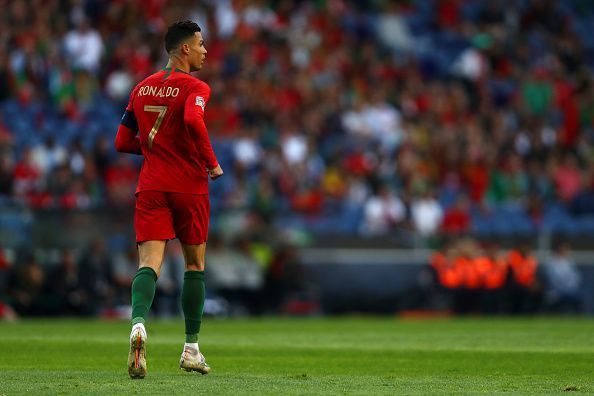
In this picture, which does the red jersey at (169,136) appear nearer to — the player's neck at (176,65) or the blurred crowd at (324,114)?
the player's neck at (176,65)

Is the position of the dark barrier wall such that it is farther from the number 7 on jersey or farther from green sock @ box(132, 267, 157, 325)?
green sock @ box(132, 267, 157, 325)

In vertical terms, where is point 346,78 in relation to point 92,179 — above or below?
above

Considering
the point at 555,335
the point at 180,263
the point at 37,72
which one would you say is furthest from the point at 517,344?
the point at 37,72

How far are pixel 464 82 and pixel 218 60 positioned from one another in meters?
5.60

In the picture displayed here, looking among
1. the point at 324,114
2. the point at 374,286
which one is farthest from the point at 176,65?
the point at 324,114

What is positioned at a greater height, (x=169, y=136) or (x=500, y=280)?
(x=169, y=136)

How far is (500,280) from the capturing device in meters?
22.4

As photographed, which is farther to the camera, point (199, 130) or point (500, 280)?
point (500, 280)

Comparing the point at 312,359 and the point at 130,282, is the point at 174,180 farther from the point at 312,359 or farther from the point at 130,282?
the point at 130,282

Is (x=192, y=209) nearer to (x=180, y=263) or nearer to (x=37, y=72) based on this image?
(x=180, y=263)

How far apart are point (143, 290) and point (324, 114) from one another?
16156 millimetres

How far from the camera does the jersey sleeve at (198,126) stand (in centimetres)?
858

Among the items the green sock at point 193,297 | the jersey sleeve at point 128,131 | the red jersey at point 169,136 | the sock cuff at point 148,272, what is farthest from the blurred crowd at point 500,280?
the sock cuff at point 148,272

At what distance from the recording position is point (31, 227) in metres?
20.5
